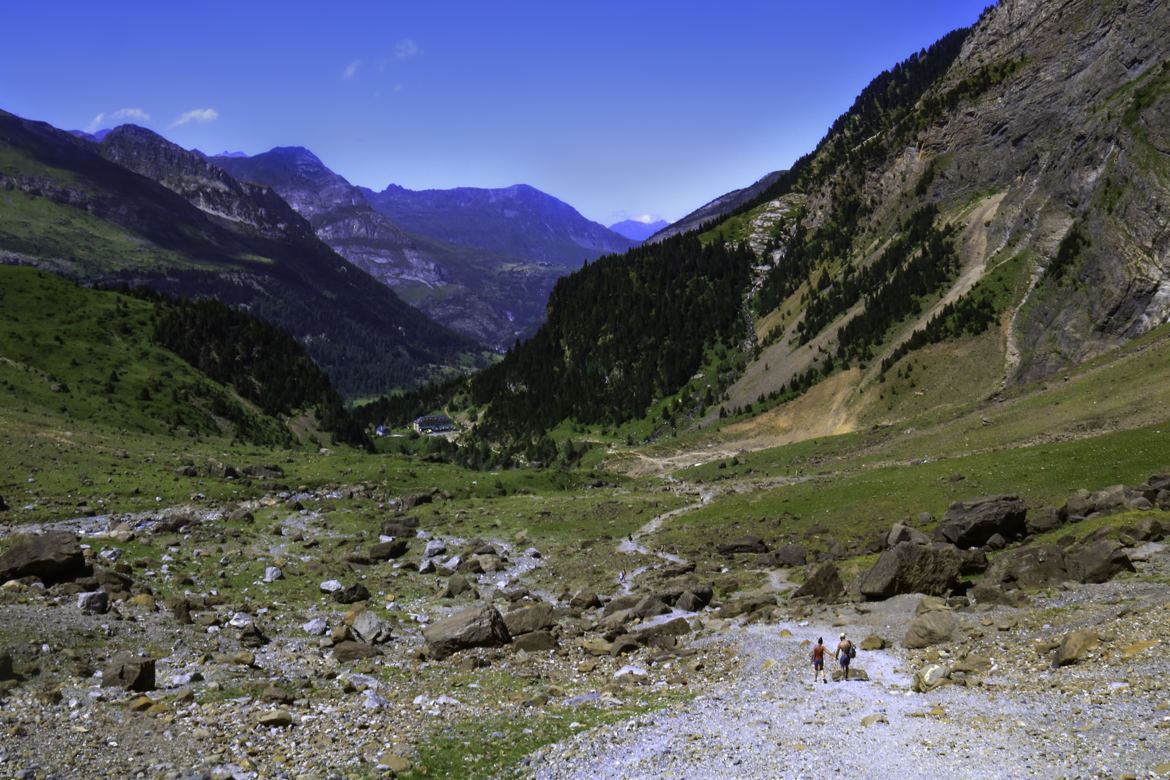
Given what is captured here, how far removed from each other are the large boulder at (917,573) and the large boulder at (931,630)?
5.59 m

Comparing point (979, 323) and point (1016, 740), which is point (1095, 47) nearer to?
point (979, 323)

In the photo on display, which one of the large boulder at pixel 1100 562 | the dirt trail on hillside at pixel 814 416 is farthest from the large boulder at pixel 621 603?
the dirt trail on hillside at pixel 814 416

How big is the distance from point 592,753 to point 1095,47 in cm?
17884

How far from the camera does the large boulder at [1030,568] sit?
35656 millimetres

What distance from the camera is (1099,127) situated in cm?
11006

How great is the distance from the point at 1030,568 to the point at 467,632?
1215 inches

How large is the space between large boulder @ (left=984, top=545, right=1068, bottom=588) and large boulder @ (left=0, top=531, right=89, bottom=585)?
48958mm

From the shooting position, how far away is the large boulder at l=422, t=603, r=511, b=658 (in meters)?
35.0

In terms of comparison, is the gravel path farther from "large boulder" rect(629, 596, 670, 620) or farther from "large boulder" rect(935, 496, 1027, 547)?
"large boulder" rect(935, 496, 1027, 547)

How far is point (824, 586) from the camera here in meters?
41.7

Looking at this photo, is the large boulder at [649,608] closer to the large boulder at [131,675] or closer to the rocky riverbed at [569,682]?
the rocky riverbed at [569,682]

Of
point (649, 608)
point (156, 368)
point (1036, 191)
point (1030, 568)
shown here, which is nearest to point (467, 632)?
point (649, 608)

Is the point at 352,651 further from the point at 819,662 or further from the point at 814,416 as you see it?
the point at 814,416

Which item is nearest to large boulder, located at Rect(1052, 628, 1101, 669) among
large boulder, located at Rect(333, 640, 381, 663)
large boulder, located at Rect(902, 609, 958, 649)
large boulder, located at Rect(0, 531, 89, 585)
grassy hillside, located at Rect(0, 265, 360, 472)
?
large boulder, located at Rect(902, 609, 958, 649)
